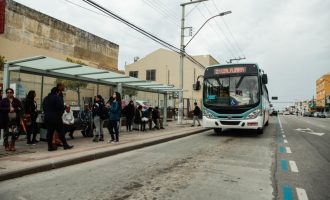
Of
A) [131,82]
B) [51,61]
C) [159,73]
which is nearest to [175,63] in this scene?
[159,73]

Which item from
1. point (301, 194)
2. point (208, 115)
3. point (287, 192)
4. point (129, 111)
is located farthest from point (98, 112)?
point (301, 194)

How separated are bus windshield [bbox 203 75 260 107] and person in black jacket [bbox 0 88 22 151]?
8271 mm

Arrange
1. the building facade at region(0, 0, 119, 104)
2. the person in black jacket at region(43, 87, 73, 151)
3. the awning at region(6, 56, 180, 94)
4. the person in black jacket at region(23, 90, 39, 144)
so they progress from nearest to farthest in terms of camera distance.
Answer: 1. the person in black jacket at region(43, 87, 73, 151)
2. the person in black jacket at region(23, 90, 39, 144)
3. the awning at region(6, 56, 180, 94)
4. the building facade at region(0, 0, 119, 104)

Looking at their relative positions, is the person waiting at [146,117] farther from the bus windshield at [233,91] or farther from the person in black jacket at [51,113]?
the person in black jacket at [51,113]

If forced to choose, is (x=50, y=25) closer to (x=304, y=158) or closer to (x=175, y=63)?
(x=175, y=63)

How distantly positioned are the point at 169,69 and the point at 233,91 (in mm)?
36743

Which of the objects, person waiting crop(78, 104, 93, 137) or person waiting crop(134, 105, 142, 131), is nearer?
person waiting crop(78, 104, 93, 137)

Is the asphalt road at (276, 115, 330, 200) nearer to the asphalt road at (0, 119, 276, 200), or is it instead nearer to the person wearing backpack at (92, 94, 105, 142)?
the asphalt road at (0, 119, 276, 200)

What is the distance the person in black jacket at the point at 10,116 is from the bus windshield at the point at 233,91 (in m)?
8.27

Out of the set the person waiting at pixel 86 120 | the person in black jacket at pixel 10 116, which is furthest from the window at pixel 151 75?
the person in black jacket at pixel 10 116

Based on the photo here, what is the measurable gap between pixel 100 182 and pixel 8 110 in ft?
13.0

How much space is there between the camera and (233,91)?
13000 millimetres

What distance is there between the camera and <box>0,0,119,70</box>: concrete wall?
27859 mm

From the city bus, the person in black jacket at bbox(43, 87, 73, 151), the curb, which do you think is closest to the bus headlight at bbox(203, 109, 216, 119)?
the city bus
